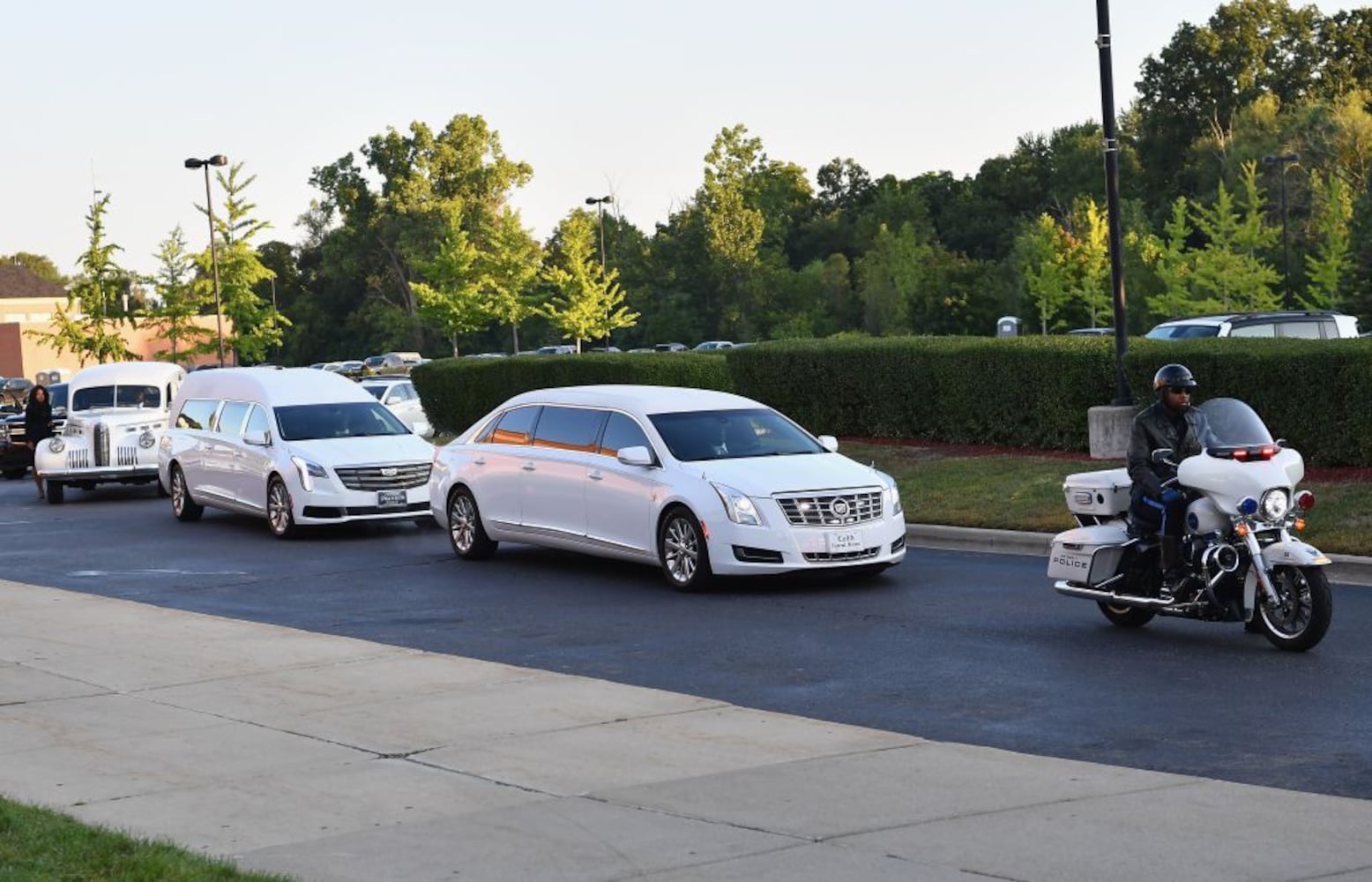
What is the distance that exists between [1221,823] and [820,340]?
75.6ft

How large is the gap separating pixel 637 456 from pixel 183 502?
1053 centimetres

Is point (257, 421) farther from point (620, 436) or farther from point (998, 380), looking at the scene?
point (998, 380)

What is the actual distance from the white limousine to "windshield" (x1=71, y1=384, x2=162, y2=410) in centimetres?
1355

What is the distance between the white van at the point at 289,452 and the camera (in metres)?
21.8

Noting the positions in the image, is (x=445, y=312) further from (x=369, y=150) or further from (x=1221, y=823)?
(x=1221, y=823)

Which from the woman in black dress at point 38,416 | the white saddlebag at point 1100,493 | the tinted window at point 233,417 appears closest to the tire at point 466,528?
the tinted window at point 233,417

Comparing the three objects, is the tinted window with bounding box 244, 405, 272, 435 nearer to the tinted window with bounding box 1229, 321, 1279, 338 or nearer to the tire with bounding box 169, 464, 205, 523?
the tire with bounding box 169, 464, 205, 523

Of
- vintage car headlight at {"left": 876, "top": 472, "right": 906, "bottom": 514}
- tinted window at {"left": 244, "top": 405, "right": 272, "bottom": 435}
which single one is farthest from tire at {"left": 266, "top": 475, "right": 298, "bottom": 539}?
vintage car headlight at {"left": 876, "top": 472, "right": 906, "bottom": 514}

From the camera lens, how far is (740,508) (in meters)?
15.5

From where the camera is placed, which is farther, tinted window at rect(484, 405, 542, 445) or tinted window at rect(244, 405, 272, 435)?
tinted window at rect(244, 405, 272, 435)

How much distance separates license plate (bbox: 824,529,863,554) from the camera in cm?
1548

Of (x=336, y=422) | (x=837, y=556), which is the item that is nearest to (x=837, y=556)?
(x=837, y=556)

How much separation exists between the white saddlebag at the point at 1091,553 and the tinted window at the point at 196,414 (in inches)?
574

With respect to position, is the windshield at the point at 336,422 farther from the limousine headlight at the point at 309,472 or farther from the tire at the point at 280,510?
the limousine headlight at the point at 309,472
